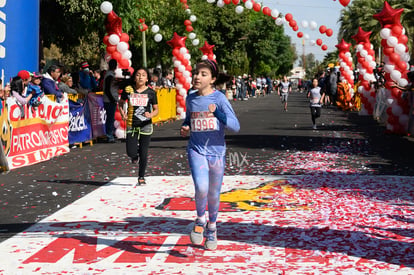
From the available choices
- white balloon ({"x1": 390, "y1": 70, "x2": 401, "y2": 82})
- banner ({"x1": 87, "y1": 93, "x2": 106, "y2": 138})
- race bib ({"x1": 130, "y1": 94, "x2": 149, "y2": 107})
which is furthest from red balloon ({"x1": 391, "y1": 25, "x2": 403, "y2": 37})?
race bib ({"x1": 130, "y1": 94, "x2": 149, "y2": 107})

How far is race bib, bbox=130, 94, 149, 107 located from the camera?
1082cm

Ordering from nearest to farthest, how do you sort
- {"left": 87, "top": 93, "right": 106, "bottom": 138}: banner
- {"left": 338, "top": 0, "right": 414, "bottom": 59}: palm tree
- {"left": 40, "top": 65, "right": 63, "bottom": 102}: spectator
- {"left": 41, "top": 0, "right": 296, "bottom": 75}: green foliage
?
{"left": 40, "top": 65, "right": 63, "bottom": 102}: spectator, {"left": 87, "top": 93, "right": 106, "bottom": 138}: banner, {"left": 41, "top": 0, "right": 296, "bottom": 75}: green foliage, {"left": 338, "top": 0, "right": 414, "bottom": 59}: palm tree

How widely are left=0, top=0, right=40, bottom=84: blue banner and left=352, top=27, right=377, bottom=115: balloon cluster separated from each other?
54.2 feet

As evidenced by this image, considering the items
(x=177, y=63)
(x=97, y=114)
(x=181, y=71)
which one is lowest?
(x=97, y=114)

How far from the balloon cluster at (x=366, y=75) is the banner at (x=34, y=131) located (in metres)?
17.9

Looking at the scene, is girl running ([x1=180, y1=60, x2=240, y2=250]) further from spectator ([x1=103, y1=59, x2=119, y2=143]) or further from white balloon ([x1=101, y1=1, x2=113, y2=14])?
white balloon ([x1=101, y1=1, x2=113, y2=14])

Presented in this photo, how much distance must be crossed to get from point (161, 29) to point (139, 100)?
146 ft

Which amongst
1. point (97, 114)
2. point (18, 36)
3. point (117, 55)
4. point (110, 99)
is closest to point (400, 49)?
point (117, 55)

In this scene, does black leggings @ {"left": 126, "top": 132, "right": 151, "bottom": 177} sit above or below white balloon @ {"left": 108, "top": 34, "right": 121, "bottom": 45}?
below

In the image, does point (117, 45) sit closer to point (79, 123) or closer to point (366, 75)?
point (79, 123)

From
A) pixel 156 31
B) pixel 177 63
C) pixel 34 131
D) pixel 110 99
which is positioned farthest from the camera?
pixel 177 63

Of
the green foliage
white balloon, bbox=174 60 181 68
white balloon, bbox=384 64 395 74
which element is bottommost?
white balloon, bbox=384 64 395 74

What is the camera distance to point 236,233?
7.34 metres

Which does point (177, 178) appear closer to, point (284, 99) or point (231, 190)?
point (231, 190)
